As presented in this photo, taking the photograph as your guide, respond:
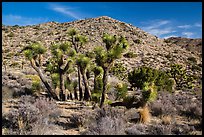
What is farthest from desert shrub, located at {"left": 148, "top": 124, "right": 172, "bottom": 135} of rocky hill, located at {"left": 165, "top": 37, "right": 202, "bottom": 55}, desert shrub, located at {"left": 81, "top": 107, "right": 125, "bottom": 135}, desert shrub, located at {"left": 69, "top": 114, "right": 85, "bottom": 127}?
rocky hill, located at {"left": 165, "top": 37, "right": 202, "bottom": 55}

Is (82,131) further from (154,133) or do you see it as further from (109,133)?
(154,133)

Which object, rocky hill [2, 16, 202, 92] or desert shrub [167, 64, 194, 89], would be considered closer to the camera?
desert shrub [167, 64, 194, 89]

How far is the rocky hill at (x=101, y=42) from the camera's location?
126 feet

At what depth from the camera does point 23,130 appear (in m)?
7.79

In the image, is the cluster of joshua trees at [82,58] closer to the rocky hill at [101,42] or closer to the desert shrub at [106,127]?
the desert shrub at [106,127]

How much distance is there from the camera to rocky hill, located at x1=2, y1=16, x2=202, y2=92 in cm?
3841

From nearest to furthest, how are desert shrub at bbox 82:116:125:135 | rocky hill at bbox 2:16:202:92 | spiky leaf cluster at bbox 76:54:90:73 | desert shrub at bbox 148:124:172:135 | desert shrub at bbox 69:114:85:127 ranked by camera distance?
1. desert shrub at bbox 82:116:125:135
2. desert shrub at bbox 148:124:172:135
3. desert shrub at bbox 69:114:85:127
4. spiky leaf cluster at bbox 76:54:90:73
5. rocky hill at bbox 2:16:202:92

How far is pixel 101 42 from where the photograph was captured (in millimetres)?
43812

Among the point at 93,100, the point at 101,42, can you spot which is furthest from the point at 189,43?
the point at 93,100

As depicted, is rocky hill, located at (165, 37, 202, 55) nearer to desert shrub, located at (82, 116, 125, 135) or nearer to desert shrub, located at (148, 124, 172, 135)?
desert shrub, located at (148, 124, 172, 135)

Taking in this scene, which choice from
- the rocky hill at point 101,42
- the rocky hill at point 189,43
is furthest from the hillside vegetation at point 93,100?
the rocky hill at point 189,43

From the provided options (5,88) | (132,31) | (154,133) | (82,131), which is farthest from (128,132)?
(132,31)

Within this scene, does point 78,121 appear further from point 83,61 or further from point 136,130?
point 83,61

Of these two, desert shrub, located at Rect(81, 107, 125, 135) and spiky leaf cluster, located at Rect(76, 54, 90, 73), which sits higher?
spiky leaf cluster, located at Rect(76, 54, 90, 73)
